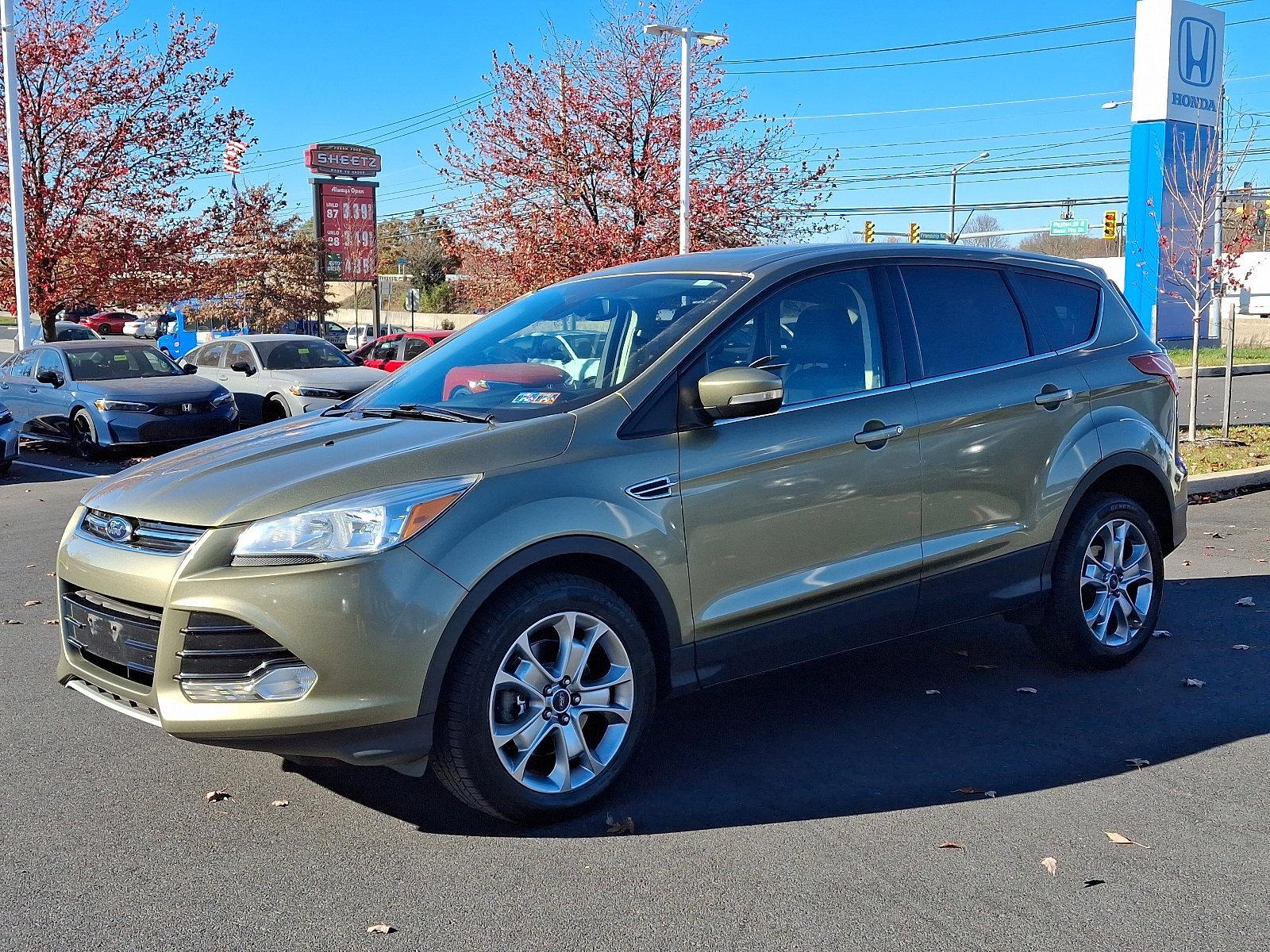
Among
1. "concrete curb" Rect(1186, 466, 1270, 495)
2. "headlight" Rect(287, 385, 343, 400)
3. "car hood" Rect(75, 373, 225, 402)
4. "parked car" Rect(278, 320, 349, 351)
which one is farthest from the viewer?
"parked car" Rect(278, 320, 349, 351)

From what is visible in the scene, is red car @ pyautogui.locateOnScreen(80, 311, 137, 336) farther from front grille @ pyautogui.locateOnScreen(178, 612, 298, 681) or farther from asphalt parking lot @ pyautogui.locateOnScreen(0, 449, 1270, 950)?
front grille @ pyautogui.locateOnScreen(178, 612, 298, 681)

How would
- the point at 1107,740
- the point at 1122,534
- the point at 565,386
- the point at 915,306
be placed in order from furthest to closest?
the point at 1122,534 → the point at 915,306 → the point at 1107,740 → the point at 565,386

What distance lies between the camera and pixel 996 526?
5.23 m

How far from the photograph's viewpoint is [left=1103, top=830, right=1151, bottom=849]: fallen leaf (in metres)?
3.90

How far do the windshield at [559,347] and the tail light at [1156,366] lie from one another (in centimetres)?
228

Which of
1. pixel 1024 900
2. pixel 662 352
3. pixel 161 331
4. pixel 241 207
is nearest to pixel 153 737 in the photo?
pixel 662 352

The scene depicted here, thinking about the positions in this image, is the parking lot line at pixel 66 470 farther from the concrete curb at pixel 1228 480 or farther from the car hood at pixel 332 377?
the concrete curb at pixel 1228 480

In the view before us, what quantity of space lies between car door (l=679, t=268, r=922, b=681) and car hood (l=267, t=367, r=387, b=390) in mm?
12692

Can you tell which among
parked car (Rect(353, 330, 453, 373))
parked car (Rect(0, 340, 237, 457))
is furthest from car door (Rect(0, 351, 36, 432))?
parked car (Rect(353, 330, 453, 373))

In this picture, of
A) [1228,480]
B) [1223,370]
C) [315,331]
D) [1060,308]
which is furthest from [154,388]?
[315,331]

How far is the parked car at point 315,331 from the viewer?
1864 inches

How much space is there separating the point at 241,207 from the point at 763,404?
21.9m

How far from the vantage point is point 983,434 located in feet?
16.9

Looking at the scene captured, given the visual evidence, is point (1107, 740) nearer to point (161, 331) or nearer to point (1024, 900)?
point (1024, 900)
